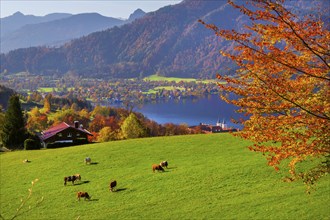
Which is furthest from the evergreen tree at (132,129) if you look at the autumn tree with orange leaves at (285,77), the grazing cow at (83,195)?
the autumn tree with orange leaves at (285,77)

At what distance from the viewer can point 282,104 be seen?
13102 millimetres

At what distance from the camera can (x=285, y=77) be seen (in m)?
13.2

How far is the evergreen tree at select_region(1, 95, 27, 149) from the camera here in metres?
66.1

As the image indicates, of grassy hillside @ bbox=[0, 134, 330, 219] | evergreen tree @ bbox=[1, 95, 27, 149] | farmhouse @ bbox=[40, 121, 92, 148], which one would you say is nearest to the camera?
grassy hillside @ bbox=[0, 134, 330, 219]

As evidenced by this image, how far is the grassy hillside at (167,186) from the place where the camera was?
25.7 m

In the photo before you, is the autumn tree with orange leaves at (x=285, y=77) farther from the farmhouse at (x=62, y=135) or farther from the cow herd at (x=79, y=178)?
the farmhouse at (x=62, y=135)

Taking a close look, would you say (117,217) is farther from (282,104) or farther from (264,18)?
(264,18)

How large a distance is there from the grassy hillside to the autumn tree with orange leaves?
10989 mm

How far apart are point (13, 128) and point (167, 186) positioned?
4460 centimetres

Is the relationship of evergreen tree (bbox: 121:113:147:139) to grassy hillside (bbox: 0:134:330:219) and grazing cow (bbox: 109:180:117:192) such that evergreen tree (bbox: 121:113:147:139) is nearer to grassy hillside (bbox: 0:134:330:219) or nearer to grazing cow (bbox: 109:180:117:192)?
grassy hillside (bbox: 0:134:330:219)

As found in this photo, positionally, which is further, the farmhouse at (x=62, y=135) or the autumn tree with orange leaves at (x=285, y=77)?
the farmhouse at (x=62, y=135)

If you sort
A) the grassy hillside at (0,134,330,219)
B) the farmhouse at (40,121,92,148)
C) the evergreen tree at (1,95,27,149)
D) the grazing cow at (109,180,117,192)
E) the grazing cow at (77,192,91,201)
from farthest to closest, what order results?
the farmhouse at (40,121,92,148) < the evergreen tree at (1,95,27,149) < the grazing cow at (109,180,117,192) < the grazing cow at (77,192,91,201) < the grassy hillside at (0,134,330,219)

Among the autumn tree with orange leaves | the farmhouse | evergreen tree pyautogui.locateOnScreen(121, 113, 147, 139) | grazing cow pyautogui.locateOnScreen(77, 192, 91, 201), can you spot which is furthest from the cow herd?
the farmhouse

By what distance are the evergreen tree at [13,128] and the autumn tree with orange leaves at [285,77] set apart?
60.2m
